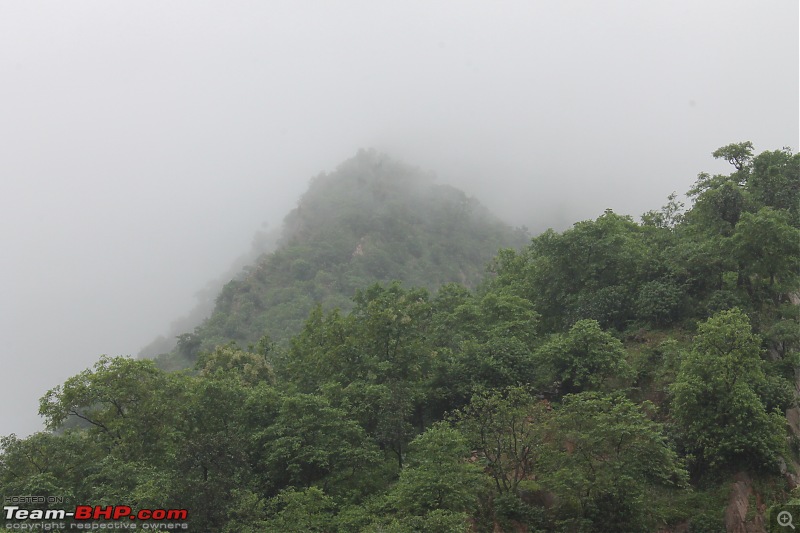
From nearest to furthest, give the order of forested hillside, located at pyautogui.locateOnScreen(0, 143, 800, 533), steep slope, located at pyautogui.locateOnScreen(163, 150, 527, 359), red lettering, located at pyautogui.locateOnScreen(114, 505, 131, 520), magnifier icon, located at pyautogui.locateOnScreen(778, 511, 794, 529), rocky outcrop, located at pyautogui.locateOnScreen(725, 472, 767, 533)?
magnifier icon, located at pyautogui.locateOnScreen(778, 511, 794, 529) → red lettering, located at pyautogui.locateOnScreen(114, 505, 131, 520) → forested hillside, located at pyautogui.locateOnScreen(0, 143, 800, 533) → rocky outcrop, located at pyautogui.locateOnScreen(725, 472, 767, 533) → steep slope, located at pyautogui.locateOnScreen(163, 150, 527, 359)

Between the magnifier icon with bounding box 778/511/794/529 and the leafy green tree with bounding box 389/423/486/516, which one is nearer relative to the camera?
the magnifier icon with bounding box 778/511/794/529

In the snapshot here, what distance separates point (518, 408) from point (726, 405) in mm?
6506

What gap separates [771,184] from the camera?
30.0 metres

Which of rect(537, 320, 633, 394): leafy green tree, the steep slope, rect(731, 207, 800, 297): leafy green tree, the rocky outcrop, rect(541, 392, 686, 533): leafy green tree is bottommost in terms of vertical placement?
the rocky outcrop

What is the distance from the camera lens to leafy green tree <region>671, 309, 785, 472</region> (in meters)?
19.2

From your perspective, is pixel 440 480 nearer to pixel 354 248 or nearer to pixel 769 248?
pixel 769 248

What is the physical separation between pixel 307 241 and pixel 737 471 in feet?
225

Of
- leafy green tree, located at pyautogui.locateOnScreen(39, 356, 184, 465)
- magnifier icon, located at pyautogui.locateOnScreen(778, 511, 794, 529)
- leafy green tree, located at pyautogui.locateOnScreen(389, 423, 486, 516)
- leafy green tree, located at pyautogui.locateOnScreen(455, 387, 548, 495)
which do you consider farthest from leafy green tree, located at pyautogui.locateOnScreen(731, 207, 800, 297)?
leafy green tree, located at pyautogui.locateOnScreen(39, 356, 184, 465)

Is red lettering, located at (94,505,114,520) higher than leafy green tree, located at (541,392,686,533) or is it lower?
higher

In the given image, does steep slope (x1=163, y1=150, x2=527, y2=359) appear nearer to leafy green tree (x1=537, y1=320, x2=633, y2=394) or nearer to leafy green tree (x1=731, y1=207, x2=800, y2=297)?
leafy green tree (x1=537, y1=320, x2=633, y2=394)

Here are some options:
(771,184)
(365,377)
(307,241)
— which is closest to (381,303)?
(365,377)

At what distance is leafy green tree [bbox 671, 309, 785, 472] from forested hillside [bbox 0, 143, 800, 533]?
7cm

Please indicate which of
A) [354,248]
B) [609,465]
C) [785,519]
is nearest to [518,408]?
[609,465]

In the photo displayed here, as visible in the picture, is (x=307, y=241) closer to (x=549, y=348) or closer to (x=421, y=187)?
(x=421, y=187)
